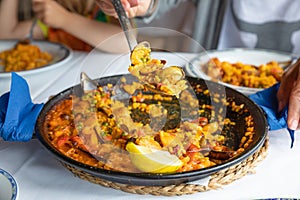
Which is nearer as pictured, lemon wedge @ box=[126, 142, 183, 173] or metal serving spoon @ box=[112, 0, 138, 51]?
lemon wedge @ box=[126, 142, 183, 173]

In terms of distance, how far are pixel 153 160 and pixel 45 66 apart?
604 mm

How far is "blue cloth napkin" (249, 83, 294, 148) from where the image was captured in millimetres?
848

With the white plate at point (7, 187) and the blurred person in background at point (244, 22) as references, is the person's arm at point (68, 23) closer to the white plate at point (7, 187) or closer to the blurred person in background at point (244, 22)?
the blurred person in background at point (244, 22)

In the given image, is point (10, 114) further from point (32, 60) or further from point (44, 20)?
point (44, 20)

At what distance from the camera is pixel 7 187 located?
2.01ft

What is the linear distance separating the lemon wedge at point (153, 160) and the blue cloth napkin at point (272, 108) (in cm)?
27

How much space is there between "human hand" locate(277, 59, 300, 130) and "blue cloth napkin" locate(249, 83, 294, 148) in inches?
0.4

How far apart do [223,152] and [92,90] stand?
0.29 metres

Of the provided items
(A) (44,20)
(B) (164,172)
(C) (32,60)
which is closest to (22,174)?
(B) (164,172)

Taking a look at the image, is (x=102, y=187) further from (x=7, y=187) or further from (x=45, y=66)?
(x=45, y=66)

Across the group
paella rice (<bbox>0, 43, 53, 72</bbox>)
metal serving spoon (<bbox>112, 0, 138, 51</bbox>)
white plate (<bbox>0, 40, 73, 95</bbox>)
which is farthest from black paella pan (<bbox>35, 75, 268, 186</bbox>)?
paella rice (<bbox>0, 43, 53, 72</bbox>)

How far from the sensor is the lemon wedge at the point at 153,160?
2.12 feet

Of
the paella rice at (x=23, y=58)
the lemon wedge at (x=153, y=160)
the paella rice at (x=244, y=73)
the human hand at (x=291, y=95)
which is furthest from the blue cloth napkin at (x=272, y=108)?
the paella rice at (x=23, y=58)

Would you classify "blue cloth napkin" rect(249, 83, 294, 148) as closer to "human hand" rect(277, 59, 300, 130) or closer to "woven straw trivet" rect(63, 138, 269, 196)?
"human hand" rect(277, 59, 300, 130)
